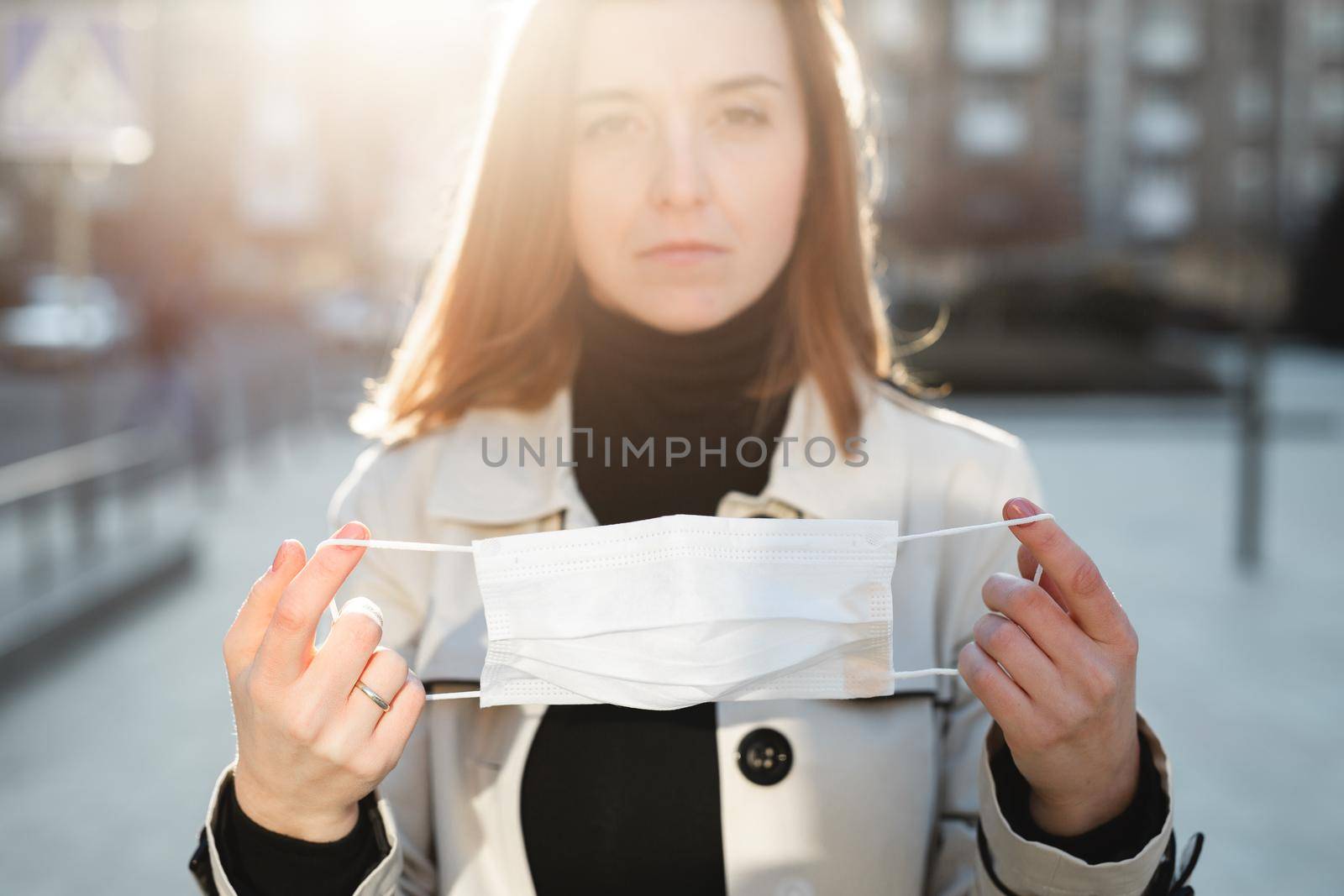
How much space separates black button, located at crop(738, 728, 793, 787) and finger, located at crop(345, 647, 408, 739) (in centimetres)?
58

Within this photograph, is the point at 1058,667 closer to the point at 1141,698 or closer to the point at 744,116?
the point at 744,116

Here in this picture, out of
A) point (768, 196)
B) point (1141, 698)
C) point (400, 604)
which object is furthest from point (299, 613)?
point (1141, 698)

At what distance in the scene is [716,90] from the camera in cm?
177

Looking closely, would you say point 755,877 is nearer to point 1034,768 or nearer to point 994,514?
point 1034,768

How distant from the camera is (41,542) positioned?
602 centimetres

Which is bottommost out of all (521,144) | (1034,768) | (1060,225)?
(1034,768)

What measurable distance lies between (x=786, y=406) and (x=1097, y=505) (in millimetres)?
7872

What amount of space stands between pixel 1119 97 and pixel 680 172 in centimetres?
4425

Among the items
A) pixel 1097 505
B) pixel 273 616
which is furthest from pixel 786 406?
pixel 1097 505

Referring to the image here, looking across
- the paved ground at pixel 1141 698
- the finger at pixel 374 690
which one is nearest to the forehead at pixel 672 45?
the finger at pixel 374 690

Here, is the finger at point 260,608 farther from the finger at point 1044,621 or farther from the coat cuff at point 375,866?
the finger at point 1044,621

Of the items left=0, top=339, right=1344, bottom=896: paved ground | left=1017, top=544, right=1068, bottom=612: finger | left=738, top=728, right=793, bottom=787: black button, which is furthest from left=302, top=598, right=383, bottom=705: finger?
left=0, top=339, right=1344, bottom=896: paved ground

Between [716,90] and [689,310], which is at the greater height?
[716,90]

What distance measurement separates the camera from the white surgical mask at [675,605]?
144 cm
